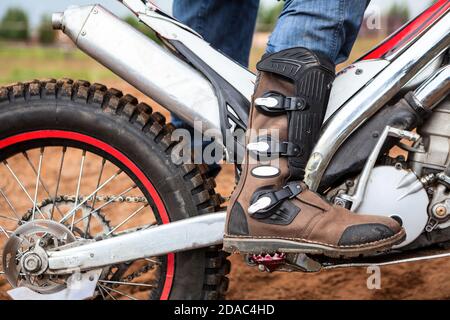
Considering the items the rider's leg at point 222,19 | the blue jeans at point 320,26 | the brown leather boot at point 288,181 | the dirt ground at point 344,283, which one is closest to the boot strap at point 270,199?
the brown leather boot at point 288,181

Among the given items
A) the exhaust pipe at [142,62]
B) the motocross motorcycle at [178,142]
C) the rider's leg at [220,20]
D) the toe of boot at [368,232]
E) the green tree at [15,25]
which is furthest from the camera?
the green tree at [15,25]

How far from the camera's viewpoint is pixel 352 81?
6.76 ft

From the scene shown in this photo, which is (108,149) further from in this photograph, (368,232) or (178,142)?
(368,232)

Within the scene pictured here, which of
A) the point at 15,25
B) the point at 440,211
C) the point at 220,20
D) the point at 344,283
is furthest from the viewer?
the point at 15,25

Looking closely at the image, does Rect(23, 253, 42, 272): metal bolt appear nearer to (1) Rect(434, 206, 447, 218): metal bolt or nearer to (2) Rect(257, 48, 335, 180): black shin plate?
(2) Rect(257, 48, 335, 180): black shin plate

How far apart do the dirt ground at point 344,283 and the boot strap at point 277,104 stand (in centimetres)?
117

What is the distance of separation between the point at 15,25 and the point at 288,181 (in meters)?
33.1

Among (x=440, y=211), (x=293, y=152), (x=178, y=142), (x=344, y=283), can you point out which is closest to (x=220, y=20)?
(x=178, y=142)

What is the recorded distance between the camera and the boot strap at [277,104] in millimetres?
1940

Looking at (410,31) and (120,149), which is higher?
(410,31)

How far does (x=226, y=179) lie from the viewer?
4.18m

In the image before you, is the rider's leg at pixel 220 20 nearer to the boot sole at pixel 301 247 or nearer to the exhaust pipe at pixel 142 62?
the exhaust pipe at pixel 142 62

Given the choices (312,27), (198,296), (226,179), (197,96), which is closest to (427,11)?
(312,27)

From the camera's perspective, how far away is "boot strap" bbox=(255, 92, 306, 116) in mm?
1940
